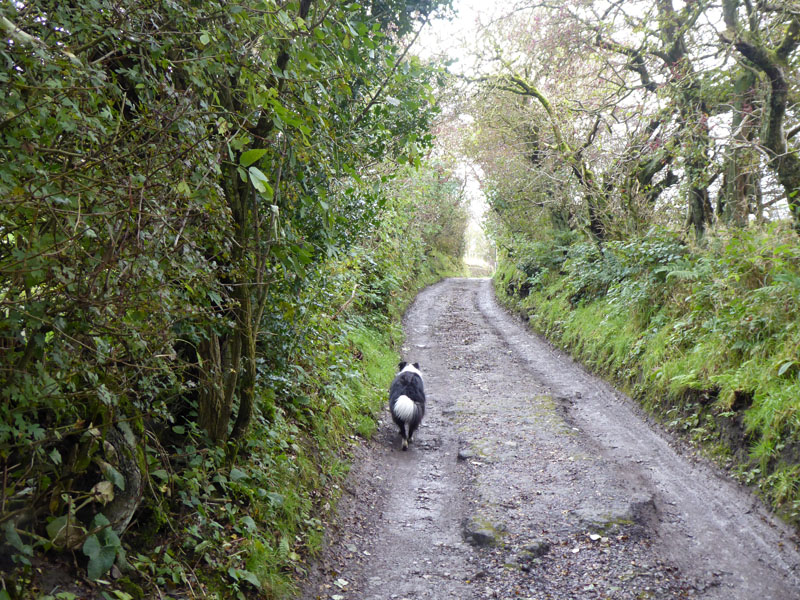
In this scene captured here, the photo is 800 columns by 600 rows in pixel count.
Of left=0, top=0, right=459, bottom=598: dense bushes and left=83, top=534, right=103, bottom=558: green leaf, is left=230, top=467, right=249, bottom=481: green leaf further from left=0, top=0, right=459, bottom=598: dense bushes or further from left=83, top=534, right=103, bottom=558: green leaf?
left=83, top=534, right=103, bottom=558: green leaf

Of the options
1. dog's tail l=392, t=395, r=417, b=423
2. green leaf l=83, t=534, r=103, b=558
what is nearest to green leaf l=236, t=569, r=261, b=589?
green leaf l=83, t=534, r=103, b=558

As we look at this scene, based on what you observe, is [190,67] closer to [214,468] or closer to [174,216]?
[174,216]

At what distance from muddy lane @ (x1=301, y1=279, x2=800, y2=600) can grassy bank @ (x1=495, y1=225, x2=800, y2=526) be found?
0.46 m

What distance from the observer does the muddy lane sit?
4645 mm

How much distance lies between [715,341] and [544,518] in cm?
419

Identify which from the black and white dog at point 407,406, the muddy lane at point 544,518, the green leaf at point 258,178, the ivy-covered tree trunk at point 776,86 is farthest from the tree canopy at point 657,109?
the green leaf at point 258,178

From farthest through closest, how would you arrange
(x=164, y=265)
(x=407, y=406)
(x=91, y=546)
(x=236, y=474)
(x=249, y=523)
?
(x=407, y=406), (x=236, y=474), (x=249, y=523), (x=91, y=546), (x=164, y=265)

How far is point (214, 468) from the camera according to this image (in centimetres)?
432

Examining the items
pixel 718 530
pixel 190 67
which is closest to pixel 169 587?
pixel 190 67

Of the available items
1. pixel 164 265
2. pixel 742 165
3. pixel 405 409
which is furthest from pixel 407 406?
pixel 742 165

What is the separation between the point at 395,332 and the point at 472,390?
4.22m

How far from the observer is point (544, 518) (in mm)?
5703

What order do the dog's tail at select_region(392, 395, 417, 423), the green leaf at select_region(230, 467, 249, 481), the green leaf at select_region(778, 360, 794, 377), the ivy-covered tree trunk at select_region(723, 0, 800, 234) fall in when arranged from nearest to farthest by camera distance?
the green leaf at select_region(230, 467, 249, 481) < the green leaf at select_region(778, 360, 794, 377) < the dog's tail at select_region(392, 395, 417, 423) < the ivy-covered tree trunk at select_region(723, 0, 800, 234)

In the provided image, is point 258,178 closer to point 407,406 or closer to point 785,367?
point 407,406
